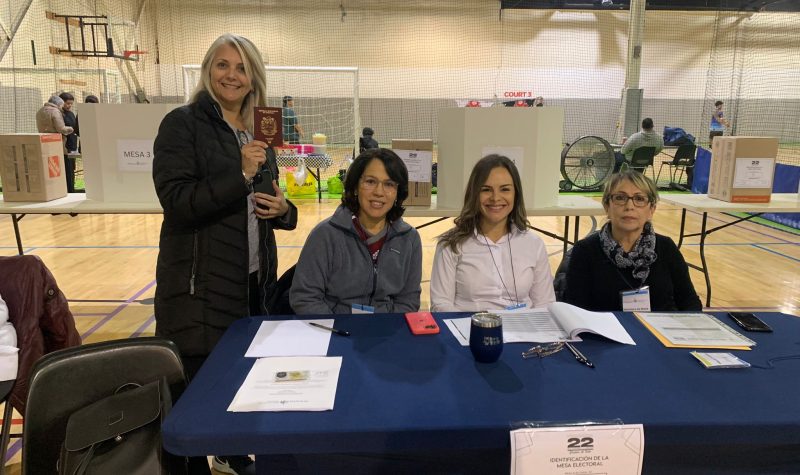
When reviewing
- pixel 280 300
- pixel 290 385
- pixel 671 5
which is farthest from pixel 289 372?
pixel 671 5

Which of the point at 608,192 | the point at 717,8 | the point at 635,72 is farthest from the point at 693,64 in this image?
the point at 608,192

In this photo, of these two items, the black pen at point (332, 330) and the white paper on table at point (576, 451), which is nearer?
the white paper on table at point (576, 451)

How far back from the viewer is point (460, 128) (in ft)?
10.2

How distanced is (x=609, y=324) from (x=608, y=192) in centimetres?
83

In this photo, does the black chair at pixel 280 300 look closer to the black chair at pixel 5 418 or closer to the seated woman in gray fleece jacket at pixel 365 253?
the seated woman in gray fleece jacket at pixel 365 253

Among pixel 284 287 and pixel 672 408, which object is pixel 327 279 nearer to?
pixel 284 287

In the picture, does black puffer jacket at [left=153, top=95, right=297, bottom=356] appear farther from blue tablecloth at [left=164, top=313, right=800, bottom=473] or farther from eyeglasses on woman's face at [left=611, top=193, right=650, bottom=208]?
eyeglasses on woman's face at [left=611, top=193, right=650, bottom=208]

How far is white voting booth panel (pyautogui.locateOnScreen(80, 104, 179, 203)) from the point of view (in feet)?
9.96

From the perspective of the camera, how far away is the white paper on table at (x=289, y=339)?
1350mm

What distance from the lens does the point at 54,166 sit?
3.38 meters

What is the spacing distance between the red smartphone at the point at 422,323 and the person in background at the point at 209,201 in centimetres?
57

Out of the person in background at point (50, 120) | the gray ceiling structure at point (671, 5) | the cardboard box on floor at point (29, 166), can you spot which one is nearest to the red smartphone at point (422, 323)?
the cardboard box on floor at point (29, 166)

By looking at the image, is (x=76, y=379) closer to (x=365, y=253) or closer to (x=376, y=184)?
(x=365, y=253)

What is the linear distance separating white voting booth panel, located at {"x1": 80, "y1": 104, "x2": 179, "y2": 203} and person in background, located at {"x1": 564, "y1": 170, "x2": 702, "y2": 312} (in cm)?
234
